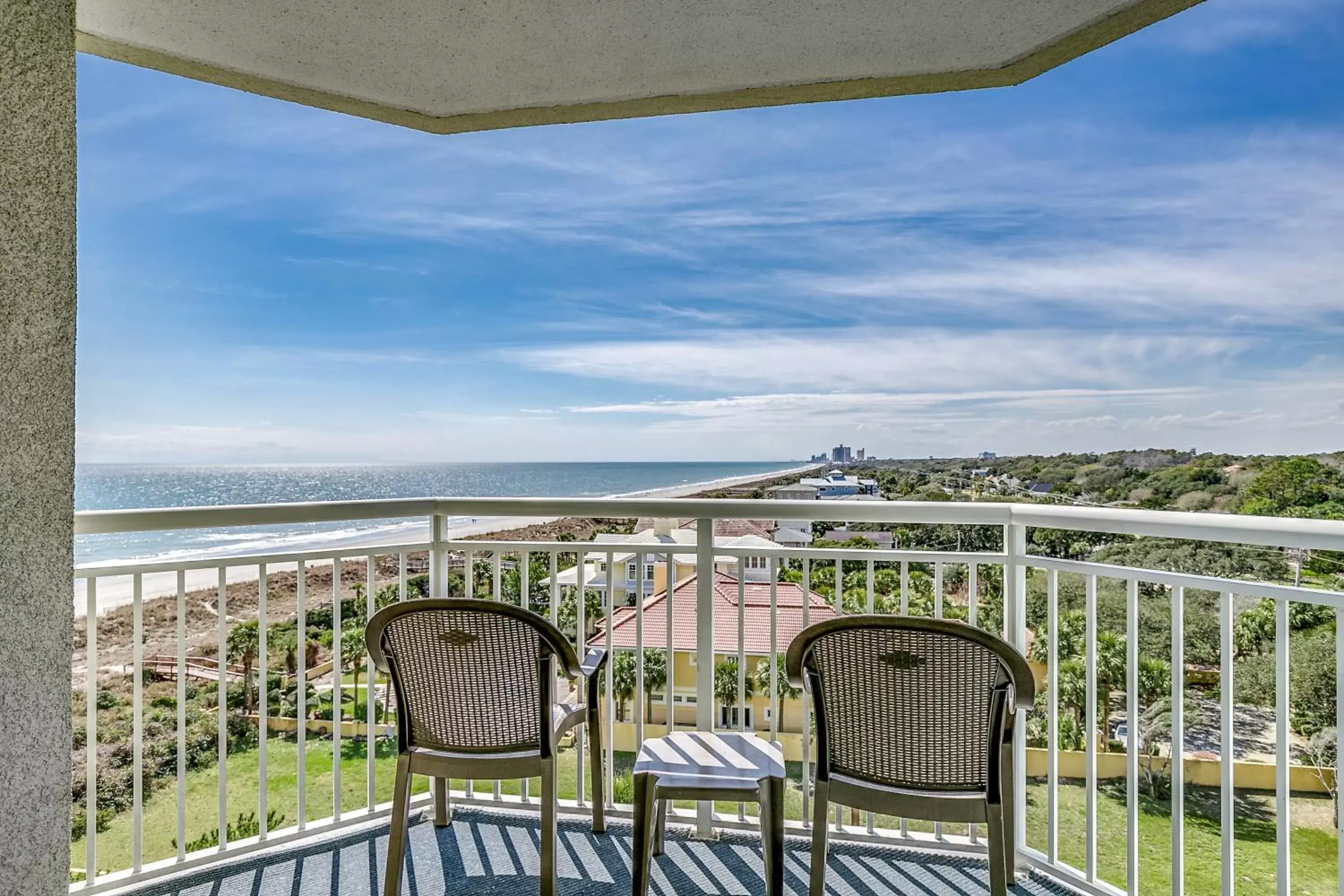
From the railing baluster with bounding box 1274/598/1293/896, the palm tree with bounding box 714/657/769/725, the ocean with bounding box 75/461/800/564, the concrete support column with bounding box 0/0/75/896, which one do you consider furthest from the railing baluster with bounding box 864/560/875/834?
the ocean with bounding box 75/461/800/564

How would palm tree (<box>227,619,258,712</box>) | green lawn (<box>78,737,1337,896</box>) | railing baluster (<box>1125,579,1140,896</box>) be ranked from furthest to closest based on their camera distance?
1. palm tree (<box>227,619,258,712</box>)
2. green lawn (<box>78,737,1337,896</box>)
3. railing baluster (<box>1125,579,1140,896</box>)

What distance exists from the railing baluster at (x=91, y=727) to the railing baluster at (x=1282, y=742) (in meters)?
3.28

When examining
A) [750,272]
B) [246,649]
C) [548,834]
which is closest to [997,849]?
[548,834]

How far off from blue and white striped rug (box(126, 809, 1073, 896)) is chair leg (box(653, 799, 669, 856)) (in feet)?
0.11

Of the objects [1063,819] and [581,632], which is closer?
[581,632]

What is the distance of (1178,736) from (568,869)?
6.49 ft

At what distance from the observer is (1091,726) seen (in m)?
2.35

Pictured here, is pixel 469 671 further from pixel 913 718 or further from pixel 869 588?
pixel 869 588

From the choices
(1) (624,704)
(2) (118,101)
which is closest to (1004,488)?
(1) (624,704)

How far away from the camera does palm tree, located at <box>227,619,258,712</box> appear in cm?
766

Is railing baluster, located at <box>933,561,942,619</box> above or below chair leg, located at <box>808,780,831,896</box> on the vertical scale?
above

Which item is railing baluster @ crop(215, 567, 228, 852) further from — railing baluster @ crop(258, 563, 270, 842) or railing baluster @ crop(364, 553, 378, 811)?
railing baluster @ crop(364, 553, 378, 811)

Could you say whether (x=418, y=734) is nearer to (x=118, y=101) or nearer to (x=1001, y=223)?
(x=1001, y=223)

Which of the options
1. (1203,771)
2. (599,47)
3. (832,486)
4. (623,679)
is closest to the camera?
(599,47)
